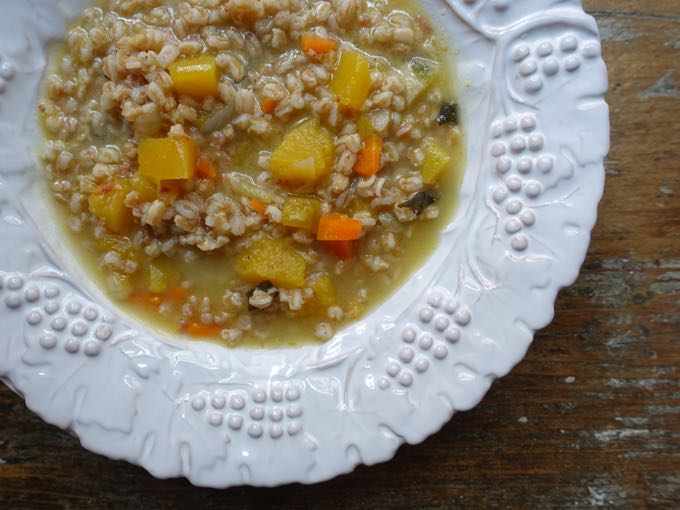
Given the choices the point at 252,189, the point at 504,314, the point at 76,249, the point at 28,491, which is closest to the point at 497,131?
the point at 504,314

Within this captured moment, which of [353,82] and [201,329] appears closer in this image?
[353,82]

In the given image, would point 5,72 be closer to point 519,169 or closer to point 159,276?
point 159,276

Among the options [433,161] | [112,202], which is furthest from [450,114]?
[112,202]

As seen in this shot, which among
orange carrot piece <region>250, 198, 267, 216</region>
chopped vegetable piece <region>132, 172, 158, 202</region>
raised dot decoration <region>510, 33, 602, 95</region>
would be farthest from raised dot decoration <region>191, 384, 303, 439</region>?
raised dot decoration <region>510, 33, 602, 95</region>

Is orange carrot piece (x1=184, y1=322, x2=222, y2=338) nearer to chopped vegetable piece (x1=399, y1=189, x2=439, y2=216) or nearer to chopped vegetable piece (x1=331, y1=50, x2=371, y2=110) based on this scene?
chopped vegetable piece (x1=399, y1=189, x2=439, y2=216)

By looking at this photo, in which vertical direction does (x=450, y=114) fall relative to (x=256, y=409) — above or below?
above

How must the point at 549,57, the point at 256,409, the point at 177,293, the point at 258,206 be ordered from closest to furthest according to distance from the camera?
the point at 549,57
the point at 256,409
the point at 258,206
the point at 177,293

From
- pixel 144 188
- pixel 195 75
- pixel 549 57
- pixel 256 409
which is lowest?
pixel 256 409
